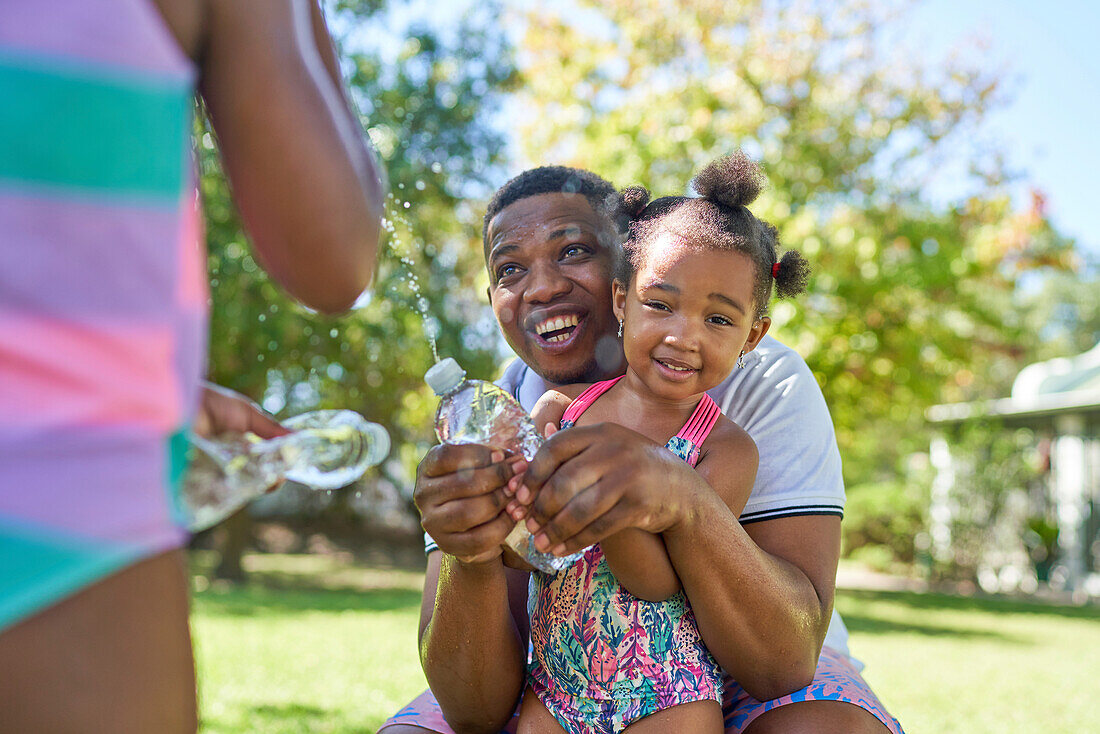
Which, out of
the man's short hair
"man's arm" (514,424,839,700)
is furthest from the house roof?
"man's arm" (514,424,839,700)

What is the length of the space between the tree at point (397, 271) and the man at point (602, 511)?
1.26ft

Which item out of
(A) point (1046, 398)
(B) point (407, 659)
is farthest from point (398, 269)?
(A) point (1046, 398)

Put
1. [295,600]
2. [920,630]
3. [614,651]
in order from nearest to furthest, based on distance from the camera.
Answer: [614,651] → [920,630] → [295,600]

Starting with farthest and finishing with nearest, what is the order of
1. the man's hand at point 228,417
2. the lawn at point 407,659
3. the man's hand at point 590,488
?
the lawn at point 407,659
the man's hand at point 590,488
the man's hand at point 228,417

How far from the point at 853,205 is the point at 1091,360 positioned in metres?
11.5

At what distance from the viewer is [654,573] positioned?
5.90ft

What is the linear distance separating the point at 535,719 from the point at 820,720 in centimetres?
56

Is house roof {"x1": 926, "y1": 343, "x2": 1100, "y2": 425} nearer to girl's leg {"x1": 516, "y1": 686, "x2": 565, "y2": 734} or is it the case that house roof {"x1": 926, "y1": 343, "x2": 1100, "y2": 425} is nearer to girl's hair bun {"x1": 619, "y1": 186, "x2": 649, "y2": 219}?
girl's hair bun {"x1": 619, "y1": 186, "x2": 649, "y2": 219}

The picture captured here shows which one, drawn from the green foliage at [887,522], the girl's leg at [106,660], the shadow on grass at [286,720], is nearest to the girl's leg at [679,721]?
the girl's leg at [106,660]

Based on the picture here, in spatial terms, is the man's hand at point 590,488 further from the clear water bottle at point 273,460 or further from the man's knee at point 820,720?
the man's knee at point 820,720

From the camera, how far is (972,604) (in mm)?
14406

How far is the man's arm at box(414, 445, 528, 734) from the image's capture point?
1.57m

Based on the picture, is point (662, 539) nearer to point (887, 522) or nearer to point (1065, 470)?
point (1065, 470)

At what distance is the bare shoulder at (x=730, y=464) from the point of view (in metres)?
1.94
